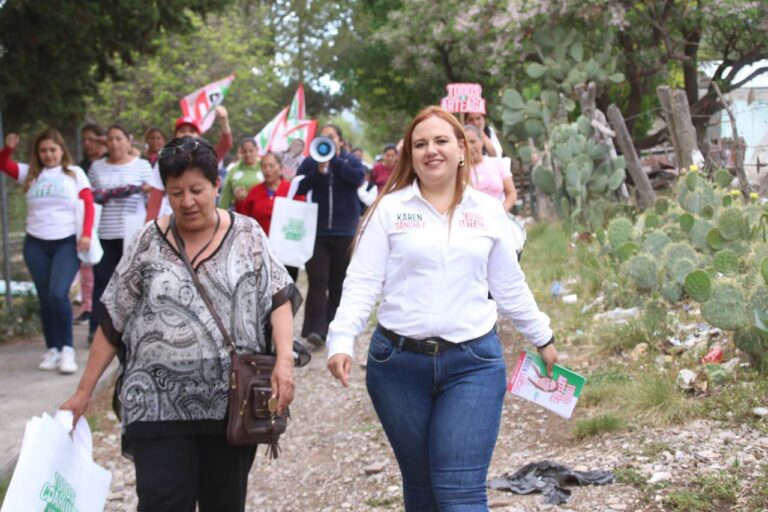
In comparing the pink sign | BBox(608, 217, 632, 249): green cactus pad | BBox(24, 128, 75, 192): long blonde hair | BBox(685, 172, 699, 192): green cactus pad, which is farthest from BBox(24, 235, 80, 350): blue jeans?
BBox(685, 172, 699, 192): green cactus pad

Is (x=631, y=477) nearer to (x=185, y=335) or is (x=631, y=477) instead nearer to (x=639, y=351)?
(x=639, y=351)

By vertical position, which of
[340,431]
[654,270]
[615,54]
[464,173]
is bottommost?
[340,431]

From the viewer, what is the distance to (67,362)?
7922 mm

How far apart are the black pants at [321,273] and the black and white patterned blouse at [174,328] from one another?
18.5 ft

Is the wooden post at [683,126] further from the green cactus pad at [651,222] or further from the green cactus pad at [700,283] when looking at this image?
the green cactus pad at [700,283]

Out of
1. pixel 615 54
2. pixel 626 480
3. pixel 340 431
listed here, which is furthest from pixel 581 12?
pixel 626 480

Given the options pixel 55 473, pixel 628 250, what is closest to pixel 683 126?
pixel 628 250

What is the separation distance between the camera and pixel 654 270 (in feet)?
26.1

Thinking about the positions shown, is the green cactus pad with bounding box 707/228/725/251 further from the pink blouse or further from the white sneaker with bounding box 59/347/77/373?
the white sneaker with bounding box 59/347/77/373

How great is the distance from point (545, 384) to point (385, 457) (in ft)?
7.48

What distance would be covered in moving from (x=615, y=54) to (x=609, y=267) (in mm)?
11131

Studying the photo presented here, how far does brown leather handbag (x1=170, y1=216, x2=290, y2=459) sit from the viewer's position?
3633mm

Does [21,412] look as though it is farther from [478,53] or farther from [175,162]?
[478,53]

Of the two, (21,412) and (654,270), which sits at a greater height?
(654,270)
